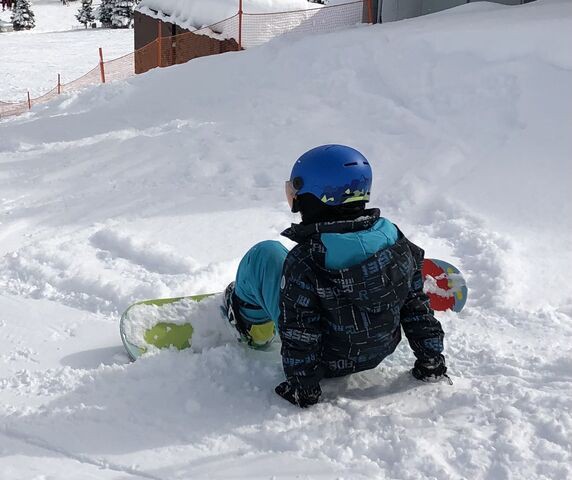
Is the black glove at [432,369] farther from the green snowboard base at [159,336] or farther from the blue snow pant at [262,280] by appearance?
the green snowboard base at [159,336]

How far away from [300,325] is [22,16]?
196 feet

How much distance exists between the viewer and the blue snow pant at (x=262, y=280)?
2678mm

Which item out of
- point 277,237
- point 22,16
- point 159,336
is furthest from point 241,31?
point 22,16

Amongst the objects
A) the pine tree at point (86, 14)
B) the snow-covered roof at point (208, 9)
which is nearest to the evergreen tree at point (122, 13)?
the pine tree at point (86, 14)

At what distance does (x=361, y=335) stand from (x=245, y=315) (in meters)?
0.70

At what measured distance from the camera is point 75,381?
282 centimetres

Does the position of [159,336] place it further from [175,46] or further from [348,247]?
[175,46]

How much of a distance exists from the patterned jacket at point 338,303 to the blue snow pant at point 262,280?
0.57 ft

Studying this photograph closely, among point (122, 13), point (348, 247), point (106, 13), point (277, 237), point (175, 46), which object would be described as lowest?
point (106, 13)

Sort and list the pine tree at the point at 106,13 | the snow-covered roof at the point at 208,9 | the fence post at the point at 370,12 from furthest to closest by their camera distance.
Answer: the pine tree at the point at 106,13, the snow-covered roof at the point at 208,9, the fence post at the point at 370,12

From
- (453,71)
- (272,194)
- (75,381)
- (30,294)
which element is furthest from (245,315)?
(453,71)

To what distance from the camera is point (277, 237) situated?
4484 millimetres

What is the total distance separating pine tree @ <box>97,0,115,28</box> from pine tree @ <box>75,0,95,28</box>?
1738 mm

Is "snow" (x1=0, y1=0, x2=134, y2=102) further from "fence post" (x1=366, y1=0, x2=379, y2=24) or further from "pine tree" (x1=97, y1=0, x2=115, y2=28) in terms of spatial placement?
"fence post" (x1=366, y1=0, x2=379, y2=24)
